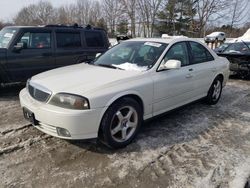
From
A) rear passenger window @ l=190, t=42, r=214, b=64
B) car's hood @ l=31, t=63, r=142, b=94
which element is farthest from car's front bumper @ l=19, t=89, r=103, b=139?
rear passenger window @ l=190, t=42, r=214, b=64

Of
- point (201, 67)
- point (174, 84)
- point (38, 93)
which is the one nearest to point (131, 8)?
point (201, 67)

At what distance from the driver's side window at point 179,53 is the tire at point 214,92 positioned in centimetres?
129

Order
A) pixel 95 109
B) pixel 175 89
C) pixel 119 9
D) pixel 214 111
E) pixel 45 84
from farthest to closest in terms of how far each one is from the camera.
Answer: pixel 119 9
pixel 214 111
pixel 175 89
pixel 45 84
pixel 95 109

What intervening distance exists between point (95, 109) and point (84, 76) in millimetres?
728

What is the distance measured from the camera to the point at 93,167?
309 cm

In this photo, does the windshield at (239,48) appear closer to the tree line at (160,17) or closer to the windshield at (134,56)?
the windshield at (134,56)

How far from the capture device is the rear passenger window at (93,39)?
7141mm

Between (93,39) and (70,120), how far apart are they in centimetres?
468

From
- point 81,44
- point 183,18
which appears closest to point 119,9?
point 183,18

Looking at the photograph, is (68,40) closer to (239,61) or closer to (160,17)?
(239,61)

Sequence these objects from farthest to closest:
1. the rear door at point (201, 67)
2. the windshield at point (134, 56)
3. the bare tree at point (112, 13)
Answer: the bare tree at point (112, 13) → the rear door at point (201, 67) → the windshield at point (134, 56)

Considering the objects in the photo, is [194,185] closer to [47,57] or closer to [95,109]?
[95,109]

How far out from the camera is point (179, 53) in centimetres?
446

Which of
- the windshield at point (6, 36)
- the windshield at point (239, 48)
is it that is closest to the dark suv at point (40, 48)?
the windshield at point (6, 36)
